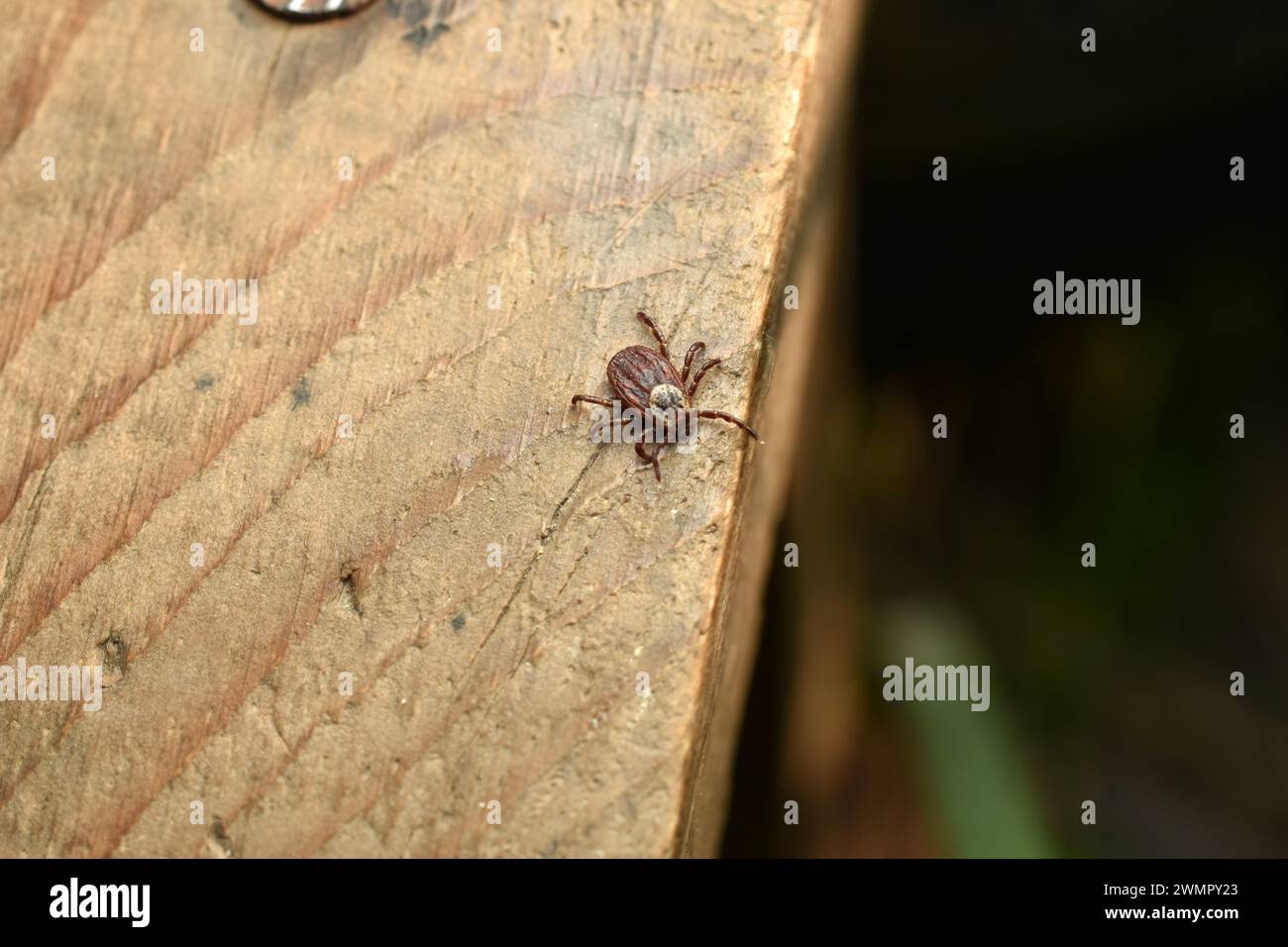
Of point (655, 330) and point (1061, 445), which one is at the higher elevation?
point (1061, 445)

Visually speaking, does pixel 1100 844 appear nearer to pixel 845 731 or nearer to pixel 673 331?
pixel 845 731

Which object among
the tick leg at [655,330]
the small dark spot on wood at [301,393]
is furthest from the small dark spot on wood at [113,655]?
the tick leg at [655,330]

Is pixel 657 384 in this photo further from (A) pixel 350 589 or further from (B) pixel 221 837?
(B) pixel 221 837

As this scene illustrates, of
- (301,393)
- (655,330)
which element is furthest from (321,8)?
(655,330)

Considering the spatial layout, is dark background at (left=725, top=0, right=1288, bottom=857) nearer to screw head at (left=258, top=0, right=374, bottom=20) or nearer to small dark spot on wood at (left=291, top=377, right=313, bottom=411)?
screw head at (left=258, top=0, right=374, bottom=20)

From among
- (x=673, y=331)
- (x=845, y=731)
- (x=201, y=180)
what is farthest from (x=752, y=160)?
(x=845, y=731)

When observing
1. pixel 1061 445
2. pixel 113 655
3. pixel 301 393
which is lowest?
pixel 113 655

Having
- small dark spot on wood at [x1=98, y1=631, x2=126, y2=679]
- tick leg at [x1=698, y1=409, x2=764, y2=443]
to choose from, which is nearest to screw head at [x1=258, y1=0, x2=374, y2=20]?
tick leg at [x1=698, y1=409, x2=764, y2=443]
